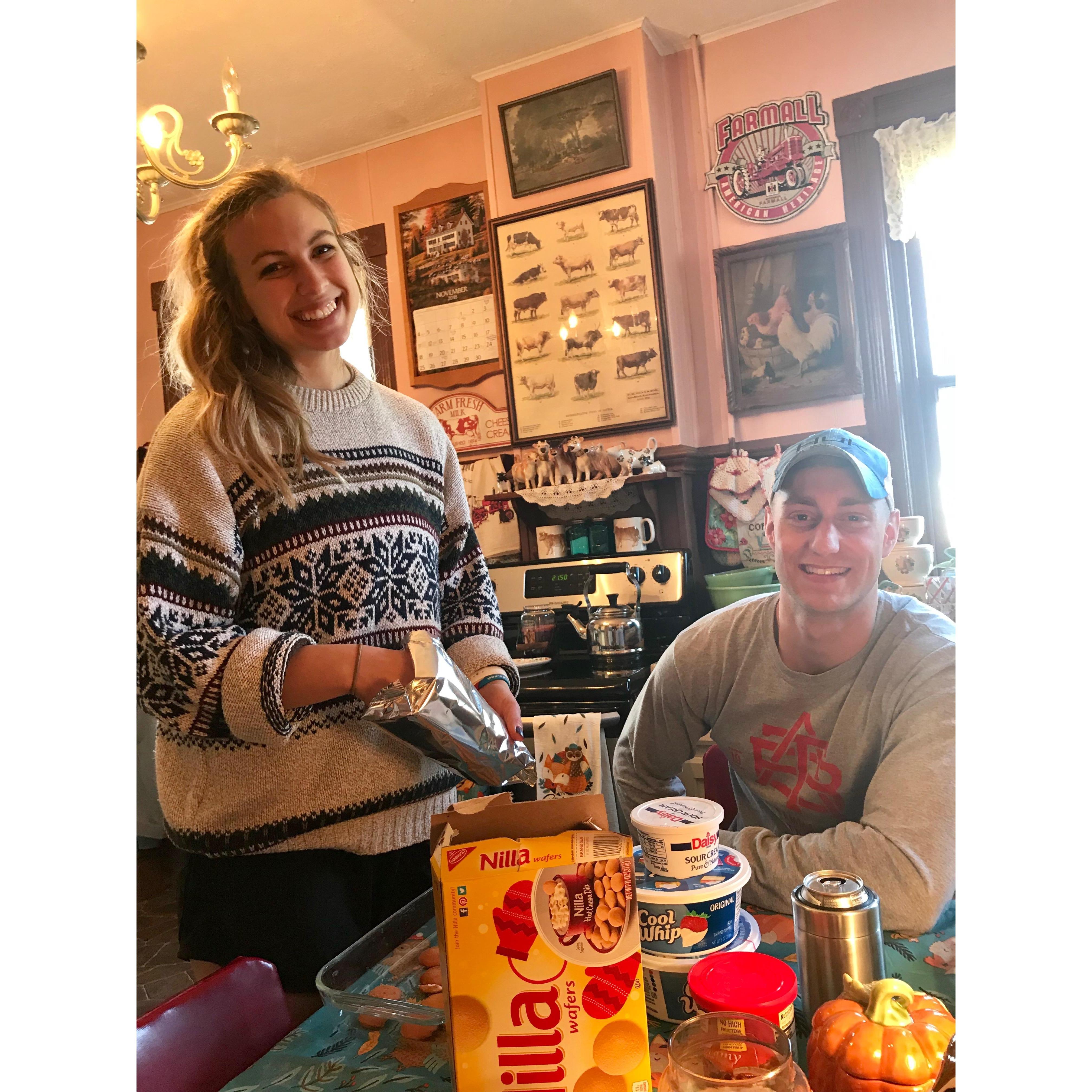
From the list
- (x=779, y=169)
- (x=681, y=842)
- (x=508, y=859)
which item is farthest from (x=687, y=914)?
(x=779, y=169)

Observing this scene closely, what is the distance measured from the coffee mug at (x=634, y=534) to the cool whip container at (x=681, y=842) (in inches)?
14.3

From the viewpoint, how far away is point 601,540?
0.90 metres

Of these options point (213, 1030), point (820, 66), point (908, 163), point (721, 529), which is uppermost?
point (820, 66)

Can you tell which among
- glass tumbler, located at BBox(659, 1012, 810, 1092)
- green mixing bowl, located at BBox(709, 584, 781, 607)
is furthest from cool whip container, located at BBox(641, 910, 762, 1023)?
green mixing bowl, located at BBox(709, 584, 781, 607)

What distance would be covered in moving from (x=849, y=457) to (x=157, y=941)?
136cm

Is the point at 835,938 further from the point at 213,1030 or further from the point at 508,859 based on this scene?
the point at 213,1030

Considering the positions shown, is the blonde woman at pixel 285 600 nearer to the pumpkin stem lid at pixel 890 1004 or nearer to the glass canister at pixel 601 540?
the glass canister at pixel 601 540

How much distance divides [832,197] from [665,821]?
0.50 metres

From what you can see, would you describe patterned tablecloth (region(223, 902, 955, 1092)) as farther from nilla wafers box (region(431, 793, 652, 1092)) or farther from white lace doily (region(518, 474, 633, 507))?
white lace doily (region(518, 474, 633, 507))

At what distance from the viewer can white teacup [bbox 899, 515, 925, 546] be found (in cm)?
62

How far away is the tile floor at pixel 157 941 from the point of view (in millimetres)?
1285

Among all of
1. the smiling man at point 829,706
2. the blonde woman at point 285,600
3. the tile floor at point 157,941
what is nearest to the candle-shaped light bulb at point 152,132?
the blonde woman at point 285,600
